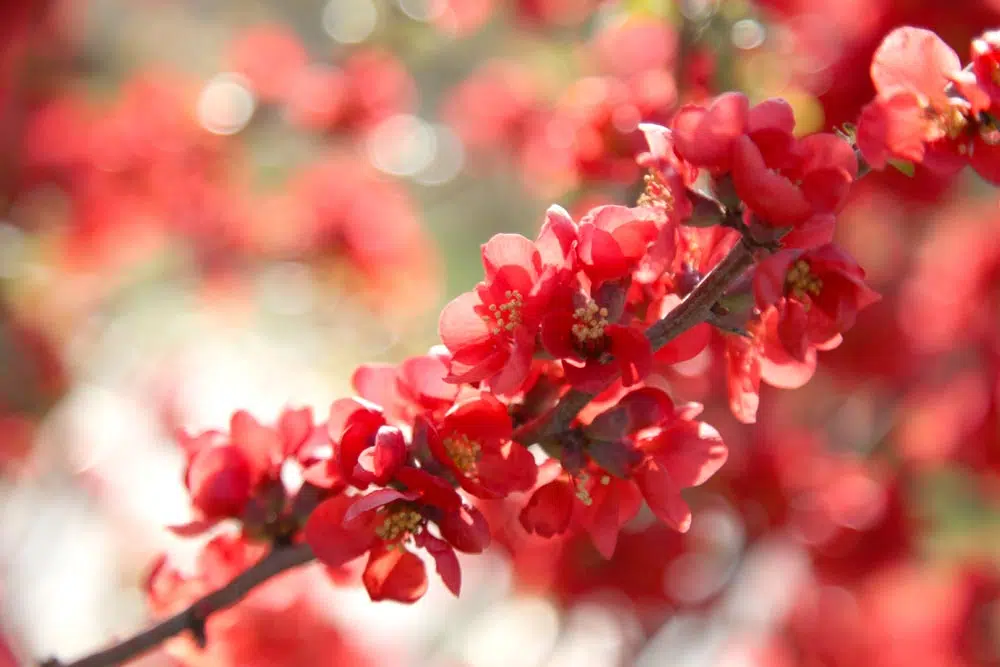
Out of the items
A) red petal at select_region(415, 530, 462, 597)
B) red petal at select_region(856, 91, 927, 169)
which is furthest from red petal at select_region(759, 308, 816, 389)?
red petal at select_region(415, 530, 462, 597)

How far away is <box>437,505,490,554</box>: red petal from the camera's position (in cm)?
50

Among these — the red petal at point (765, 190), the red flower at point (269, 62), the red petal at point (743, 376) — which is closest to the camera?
the red petal at point (765, 190)

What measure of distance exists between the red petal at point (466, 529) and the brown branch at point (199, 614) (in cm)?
10

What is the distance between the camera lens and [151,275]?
2.41 meters

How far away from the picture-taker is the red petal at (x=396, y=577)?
551mm

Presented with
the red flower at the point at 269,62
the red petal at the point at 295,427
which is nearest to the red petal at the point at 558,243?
the red petal at the point at 295,427

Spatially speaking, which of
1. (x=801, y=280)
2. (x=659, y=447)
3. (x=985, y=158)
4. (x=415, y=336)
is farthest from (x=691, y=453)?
(x=415, y=336)

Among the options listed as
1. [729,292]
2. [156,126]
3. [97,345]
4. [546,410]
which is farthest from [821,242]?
[97,345]

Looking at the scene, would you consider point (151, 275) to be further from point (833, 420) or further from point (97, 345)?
point (833, 420)

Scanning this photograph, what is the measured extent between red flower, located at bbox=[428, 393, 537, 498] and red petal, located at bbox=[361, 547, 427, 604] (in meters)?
0.08

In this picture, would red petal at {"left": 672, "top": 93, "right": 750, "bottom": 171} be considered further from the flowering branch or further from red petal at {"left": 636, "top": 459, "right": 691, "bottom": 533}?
red petal at {"left": 636, "top": 459, "right": 691, "bottom": 533}

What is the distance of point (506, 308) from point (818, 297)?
0.17 meters

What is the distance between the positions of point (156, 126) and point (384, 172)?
0.48m

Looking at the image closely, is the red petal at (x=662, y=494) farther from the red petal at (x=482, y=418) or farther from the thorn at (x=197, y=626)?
the thorn at (x=197, y=626)
